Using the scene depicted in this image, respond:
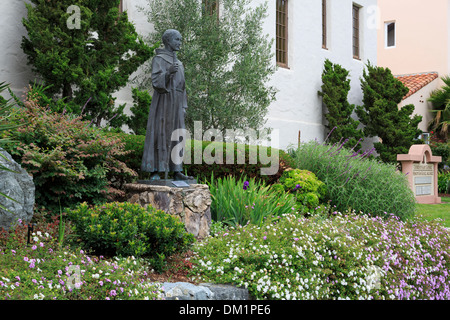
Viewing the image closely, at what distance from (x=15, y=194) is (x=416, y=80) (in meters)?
21.1

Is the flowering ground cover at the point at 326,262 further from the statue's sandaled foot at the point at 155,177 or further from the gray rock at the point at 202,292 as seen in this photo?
the statue's sandaled foot at the point at 155,177

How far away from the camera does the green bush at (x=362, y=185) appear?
8.95 metres

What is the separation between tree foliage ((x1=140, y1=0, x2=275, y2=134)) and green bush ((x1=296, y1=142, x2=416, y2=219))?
226cm

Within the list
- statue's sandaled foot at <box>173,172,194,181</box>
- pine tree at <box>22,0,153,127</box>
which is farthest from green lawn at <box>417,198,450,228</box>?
pine tree at <box>22,0,153,127</box>

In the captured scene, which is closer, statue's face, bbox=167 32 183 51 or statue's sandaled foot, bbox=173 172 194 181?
statue's face, bbox=167 32 183 51

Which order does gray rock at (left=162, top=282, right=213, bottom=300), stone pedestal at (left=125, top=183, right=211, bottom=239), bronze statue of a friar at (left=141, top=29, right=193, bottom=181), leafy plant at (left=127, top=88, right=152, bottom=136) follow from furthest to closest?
1. leafy plant at (left=127, top=88, right=152, bottom=136)
2. bronze statue of a friar at (left=141, top=29, right=193, bottom=181)
3. stone pedestal at (left=125, top=183, right=211, bottom=239)
4. gray rock at (left=162, top=282, right=213, bottom=300)

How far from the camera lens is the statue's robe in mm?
6348


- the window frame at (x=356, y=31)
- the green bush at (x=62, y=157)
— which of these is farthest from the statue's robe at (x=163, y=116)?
the window frame at (x=356, y=31)

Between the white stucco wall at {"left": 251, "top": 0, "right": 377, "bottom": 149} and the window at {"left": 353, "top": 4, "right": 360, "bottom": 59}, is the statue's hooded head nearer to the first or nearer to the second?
the white stucco wall at {"left": 251, "top": 0, "right": 377, "bottom": 149}

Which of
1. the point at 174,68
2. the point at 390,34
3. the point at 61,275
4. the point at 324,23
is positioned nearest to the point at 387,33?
the point at 390,34

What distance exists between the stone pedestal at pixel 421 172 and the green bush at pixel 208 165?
23.0ft

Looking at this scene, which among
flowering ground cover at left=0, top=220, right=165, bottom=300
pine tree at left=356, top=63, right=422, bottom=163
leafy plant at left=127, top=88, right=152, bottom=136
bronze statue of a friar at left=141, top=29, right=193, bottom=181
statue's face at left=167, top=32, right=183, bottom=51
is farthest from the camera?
pine tree at left=356, top=63, right=422, bottom=163
